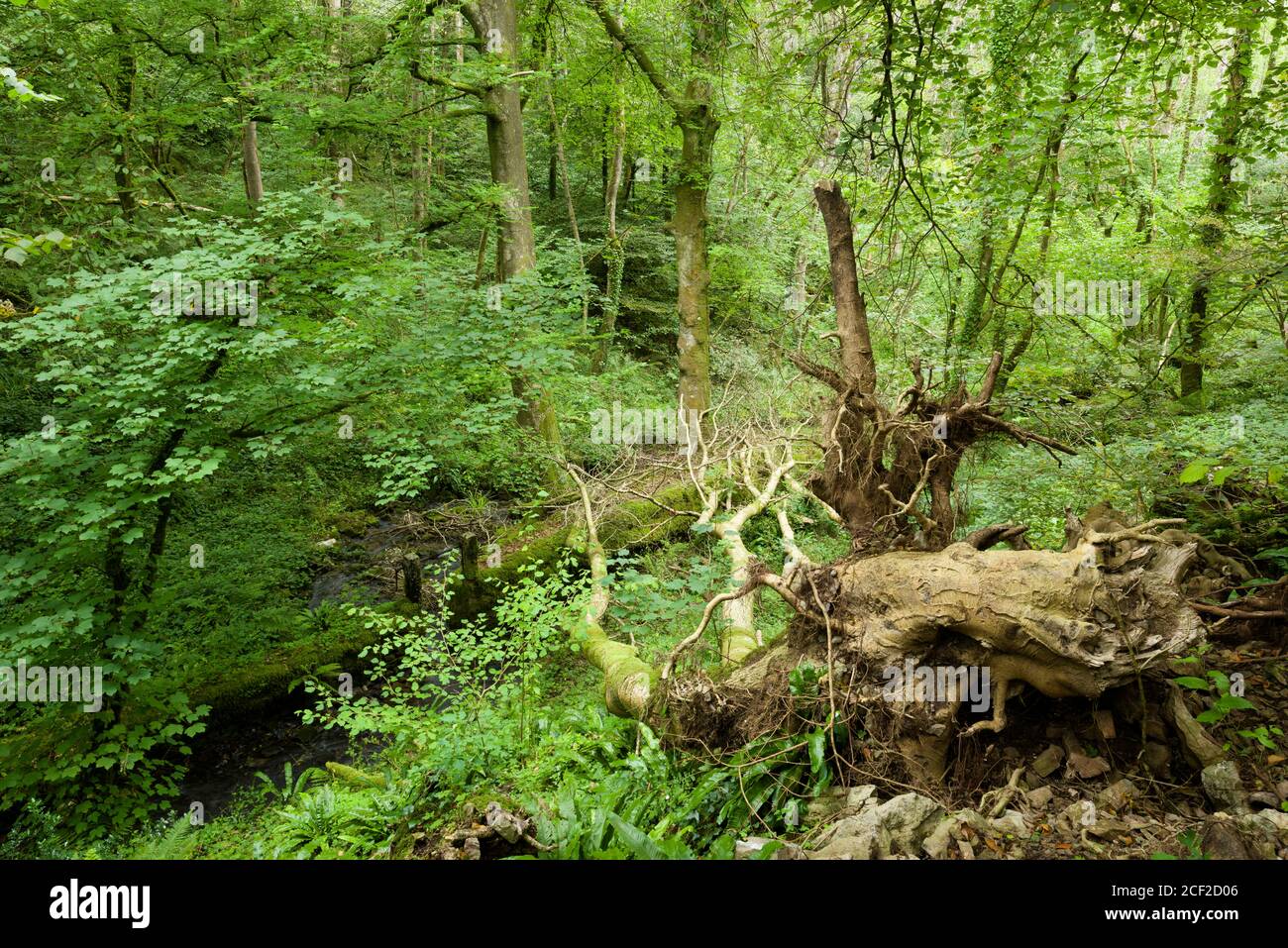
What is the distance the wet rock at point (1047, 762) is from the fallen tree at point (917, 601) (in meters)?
0.30

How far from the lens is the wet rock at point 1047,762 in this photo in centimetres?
344

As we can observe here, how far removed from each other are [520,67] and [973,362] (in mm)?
9558

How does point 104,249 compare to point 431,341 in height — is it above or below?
above

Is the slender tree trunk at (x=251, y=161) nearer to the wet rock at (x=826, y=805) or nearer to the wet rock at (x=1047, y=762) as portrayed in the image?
the wet rock at (x=826, y=805)

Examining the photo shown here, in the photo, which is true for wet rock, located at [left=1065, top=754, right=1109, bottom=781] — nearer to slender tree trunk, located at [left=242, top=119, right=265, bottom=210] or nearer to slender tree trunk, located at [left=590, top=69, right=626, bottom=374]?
slender tree trunk, located at [left=590, top=69, right=626, bottom=374]

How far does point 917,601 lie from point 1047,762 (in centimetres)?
106

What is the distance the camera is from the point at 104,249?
7.28m

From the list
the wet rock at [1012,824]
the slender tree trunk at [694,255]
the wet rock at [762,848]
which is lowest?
the wet rock at [762,848]

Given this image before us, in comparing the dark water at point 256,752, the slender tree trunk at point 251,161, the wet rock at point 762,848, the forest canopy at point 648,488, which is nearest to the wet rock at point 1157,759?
the forest canopy at point 648,488

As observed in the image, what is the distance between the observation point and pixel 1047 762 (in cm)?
346

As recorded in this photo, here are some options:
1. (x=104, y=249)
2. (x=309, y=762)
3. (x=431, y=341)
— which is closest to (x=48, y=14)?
(x=104, y=249)

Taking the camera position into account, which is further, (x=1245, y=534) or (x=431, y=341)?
(x=431, y=341)

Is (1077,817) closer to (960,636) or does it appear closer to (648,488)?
(960,636)
